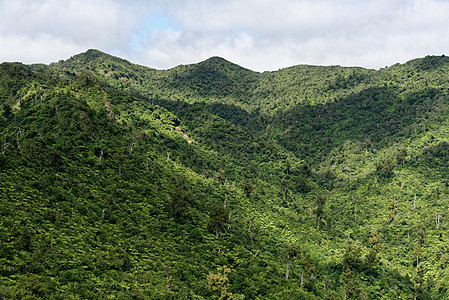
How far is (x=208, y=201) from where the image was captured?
7350 centimetres

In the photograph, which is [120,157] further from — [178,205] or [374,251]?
[374,251]

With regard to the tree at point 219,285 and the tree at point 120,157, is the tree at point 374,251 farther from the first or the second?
the tree at point 120,157

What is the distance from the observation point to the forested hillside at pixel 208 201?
A: 3778 centimetres

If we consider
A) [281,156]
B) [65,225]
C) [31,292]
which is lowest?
[31,292]

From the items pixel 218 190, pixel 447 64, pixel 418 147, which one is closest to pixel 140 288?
pixel 218 190

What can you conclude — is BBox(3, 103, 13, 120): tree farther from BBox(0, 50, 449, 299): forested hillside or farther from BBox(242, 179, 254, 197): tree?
BBox(242, 179, 254, 197): tree

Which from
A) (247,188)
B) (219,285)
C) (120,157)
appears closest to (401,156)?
(247,188)

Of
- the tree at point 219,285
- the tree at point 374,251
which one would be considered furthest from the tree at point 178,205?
the tree at point 374,251

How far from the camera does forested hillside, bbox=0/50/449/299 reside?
37781mm

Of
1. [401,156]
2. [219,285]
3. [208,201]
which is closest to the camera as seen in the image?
[219,285]

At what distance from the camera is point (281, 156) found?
134 meters

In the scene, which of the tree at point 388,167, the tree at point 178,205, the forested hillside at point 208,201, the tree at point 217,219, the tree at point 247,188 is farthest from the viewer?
the tree at point 388,167

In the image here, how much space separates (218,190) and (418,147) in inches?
3456

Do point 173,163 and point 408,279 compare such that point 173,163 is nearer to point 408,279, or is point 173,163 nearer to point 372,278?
point 372,278
